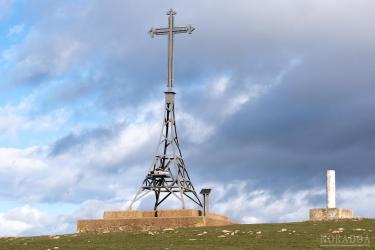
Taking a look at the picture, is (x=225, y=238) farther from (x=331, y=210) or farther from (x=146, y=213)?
(x=146, y=213)

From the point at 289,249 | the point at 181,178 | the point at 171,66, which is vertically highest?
the point at 171,66

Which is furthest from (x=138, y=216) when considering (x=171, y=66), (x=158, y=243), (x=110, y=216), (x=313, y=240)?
(x=313, y=240)

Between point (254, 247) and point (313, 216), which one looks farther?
point (313, 216)

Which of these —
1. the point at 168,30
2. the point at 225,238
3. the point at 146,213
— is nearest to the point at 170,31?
the point at 168,30

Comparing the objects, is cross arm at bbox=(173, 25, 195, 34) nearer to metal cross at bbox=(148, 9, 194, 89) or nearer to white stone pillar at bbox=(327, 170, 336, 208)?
metal cross at bbox=(148, 9, 194, 89)

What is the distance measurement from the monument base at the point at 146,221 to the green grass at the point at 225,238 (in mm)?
4331

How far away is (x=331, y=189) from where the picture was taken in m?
42.4

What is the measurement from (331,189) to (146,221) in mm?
11415

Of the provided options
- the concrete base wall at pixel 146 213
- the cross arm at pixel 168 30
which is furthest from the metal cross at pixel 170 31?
the concrete base wall at pixel 146 213

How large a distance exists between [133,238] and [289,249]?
8683 mm

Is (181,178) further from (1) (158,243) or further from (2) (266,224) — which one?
(1) (158,243)

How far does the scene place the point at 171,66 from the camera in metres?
48.6

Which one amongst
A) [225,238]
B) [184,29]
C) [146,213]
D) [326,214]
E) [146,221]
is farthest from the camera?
[184,29]

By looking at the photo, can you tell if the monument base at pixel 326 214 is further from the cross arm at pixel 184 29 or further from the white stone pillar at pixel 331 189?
the cross arm at pixel 184 29
